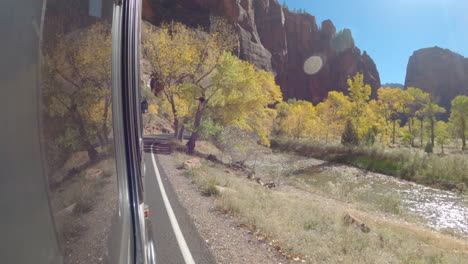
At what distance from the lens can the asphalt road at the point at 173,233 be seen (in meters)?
3.84

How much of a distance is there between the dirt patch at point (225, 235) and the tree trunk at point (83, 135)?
3.38 meters

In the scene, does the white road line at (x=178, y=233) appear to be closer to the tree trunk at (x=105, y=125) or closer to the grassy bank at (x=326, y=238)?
the grassy bank at (x=326, y=238)

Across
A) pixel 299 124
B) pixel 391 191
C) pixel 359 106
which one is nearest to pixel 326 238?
pixel 391 191

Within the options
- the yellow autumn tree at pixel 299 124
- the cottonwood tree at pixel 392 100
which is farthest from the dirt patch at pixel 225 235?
the yellow autumn tree at pixel 299 124

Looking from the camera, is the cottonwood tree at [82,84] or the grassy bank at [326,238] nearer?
the cottonwood tree at [82,84]

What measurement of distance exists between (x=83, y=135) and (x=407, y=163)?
26.5m

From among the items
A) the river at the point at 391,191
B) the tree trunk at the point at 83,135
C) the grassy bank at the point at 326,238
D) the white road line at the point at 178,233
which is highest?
the tree trunk at the point at 83,135

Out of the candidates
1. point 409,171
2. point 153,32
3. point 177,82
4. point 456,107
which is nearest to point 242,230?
point 177,82

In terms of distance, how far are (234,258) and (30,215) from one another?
3.83m

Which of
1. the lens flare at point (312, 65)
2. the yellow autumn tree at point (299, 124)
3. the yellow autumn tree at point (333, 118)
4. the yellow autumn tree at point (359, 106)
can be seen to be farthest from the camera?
the lens flare at point (312, 65)

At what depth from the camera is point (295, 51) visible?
10138cm

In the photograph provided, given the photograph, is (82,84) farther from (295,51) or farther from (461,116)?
(295,51)

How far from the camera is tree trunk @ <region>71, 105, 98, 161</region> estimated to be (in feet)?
2.80

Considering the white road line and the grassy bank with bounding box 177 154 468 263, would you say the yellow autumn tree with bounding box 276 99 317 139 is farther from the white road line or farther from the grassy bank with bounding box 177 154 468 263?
the white road line
